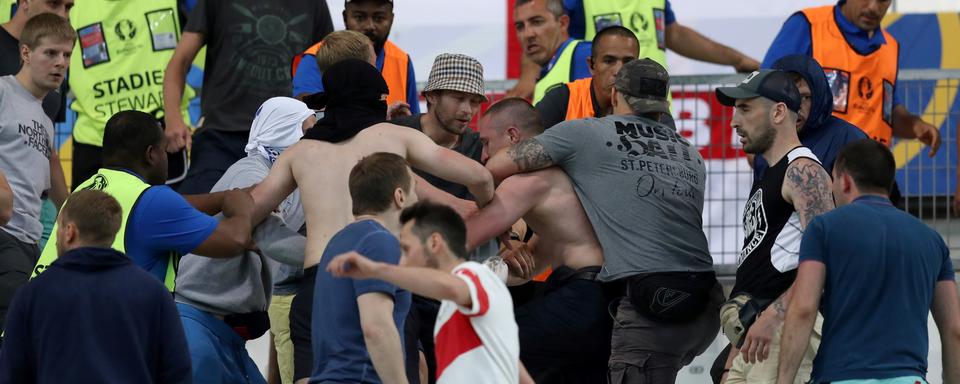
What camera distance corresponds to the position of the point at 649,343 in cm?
691

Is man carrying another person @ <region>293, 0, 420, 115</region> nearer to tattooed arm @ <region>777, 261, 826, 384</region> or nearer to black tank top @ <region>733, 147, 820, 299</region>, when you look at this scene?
black tank top @ <region>733, 147, 820, 299</region>

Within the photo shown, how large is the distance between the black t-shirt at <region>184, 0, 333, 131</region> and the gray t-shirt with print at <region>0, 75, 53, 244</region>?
4.19 feet

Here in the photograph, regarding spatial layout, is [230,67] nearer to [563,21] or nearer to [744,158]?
[563,21]

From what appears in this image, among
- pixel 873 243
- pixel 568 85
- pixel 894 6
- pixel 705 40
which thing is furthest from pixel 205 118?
pixel 894 6

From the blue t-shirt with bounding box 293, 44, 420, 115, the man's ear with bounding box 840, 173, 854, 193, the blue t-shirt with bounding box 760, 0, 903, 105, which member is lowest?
the man's ear with bounding box 840, 173, 854, 193

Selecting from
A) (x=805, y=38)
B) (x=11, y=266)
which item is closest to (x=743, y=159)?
(x=805, y=38)

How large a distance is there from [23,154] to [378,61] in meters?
2.08

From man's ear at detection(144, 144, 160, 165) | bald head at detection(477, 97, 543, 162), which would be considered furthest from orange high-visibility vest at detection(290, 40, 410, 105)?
man's ear at detection(144, 144, 160, 165)

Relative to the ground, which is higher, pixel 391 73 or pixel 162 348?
pixel 391 73

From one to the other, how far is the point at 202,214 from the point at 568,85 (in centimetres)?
281

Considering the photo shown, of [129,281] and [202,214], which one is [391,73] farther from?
[129,281]

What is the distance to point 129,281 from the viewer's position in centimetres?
547

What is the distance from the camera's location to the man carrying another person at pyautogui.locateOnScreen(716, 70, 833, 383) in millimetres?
6426

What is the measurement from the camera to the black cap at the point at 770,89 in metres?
6.80
